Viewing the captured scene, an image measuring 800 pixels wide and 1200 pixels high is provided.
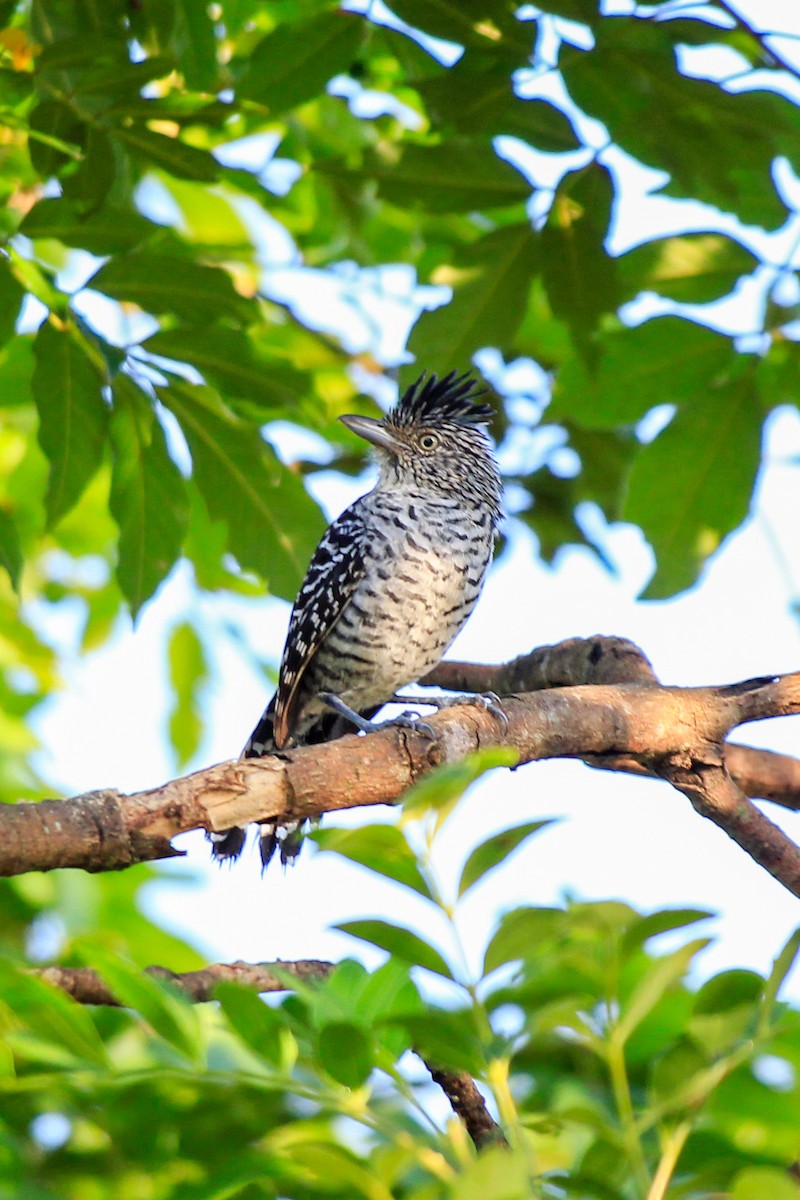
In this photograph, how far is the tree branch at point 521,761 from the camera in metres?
2.40

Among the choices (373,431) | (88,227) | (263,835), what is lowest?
(263,835)

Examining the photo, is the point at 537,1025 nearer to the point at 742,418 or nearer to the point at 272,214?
the point at 742,418

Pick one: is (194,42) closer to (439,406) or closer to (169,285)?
(169,285)

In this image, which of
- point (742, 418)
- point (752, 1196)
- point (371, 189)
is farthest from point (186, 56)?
point (752, 1196)

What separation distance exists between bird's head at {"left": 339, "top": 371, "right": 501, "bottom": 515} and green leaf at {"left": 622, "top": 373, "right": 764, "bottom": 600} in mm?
1775

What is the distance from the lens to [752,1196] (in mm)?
1465

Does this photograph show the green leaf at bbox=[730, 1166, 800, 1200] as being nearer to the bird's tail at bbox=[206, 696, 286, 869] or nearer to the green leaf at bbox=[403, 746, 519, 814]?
the green leaf at bbox=[403, 746, 519, 814]

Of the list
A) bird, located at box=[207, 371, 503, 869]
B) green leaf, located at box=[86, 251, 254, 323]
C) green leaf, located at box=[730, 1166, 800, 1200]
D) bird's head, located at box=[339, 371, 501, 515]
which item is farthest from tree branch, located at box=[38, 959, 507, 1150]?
bird's head, located at box=[339, 371, 501, 515]

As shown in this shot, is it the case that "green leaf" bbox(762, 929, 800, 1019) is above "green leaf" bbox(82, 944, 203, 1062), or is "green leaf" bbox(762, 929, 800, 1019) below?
below

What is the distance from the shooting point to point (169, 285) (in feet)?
13.1

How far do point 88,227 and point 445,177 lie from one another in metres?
1.23

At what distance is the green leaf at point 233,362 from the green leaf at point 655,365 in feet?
3.38

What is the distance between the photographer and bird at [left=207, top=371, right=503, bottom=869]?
5.38 meters

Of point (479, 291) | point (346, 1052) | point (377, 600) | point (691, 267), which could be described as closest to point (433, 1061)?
point (346, 1052)
